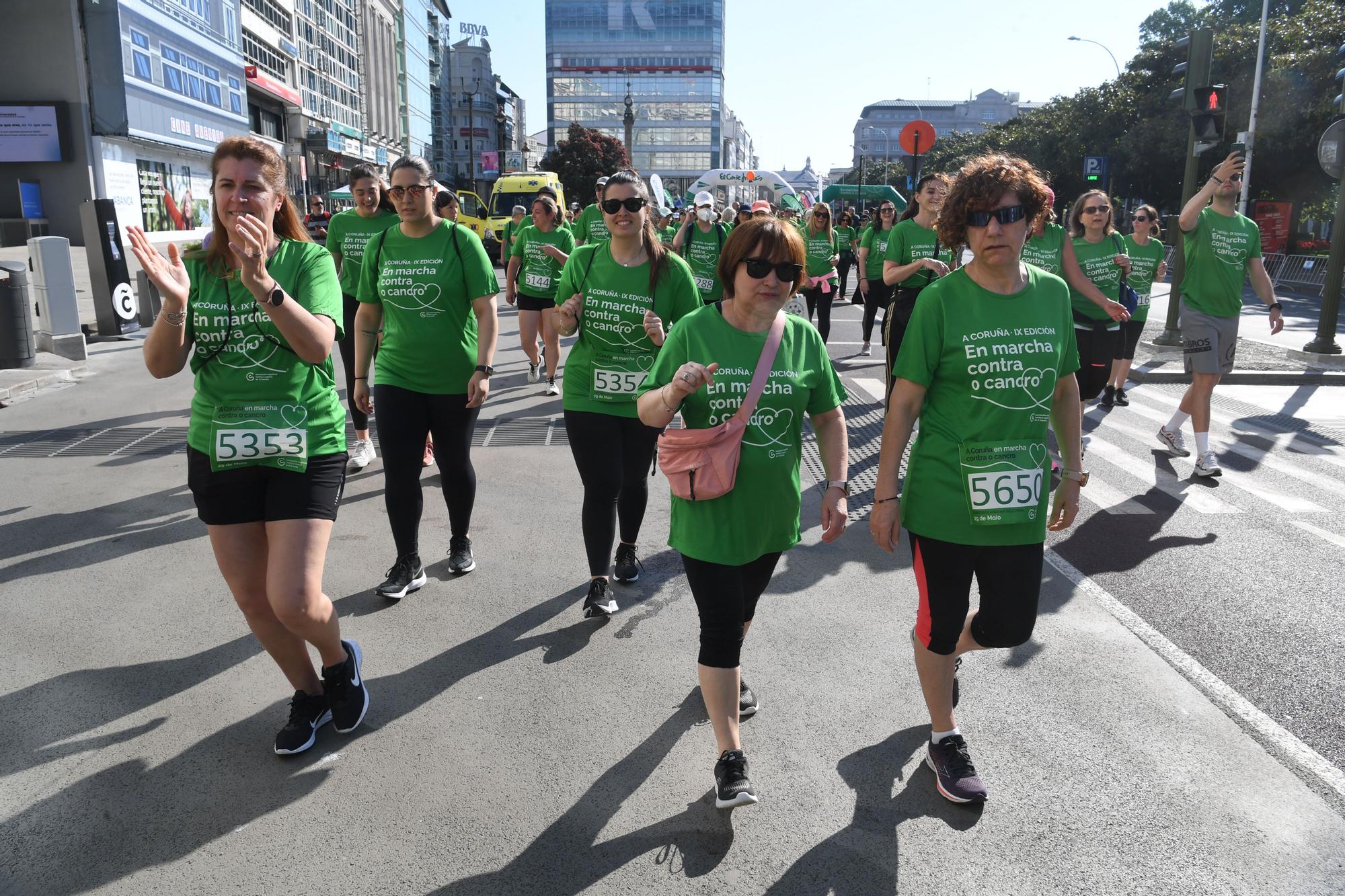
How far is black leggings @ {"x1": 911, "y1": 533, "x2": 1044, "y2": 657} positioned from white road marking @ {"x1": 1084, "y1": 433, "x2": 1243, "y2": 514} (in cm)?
406

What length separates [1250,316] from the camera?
64.4ft

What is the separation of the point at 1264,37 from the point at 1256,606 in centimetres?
3120

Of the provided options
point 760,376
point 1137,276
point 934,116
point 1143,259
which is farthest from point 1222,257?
point 934,116

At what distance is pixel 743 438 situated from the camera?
9.73 ft

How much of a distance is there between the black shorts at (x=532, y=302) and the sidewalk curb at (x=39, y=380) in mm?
4911

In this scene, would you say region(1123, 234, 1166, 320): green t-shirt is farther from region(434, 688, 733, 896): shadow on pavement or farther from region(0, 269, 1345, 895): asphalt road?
region(434, 688, 733, 896): shadow on pavement

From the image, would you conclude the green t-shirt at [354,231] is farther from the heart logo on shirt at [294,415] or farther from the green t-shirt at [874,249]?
the green t-shirt at [874,249]

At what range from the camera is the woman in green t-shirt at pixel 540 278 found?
984 cm

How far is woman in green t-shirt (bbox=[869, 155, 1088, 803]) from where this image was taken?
294cm

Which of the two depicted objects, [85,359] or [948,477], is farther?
[85,359]

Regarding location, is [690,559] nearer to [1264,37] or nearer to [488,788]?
[488,788]

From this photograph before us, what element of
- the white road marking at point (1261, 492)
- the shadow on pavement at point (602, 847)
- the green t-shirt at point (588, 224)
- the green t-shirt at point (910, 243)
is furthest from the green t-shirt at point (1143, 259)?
the shadow on pavement at point (602, 847)

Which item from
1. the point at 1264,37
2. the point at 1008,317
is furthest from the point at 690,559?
the point at 1264,37

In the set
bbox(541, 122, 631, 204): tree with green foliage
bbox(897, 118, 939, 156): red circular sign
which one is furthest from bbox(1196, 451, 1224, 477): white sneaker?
bbox(541, 122, 631, 204): tree with green foliage
